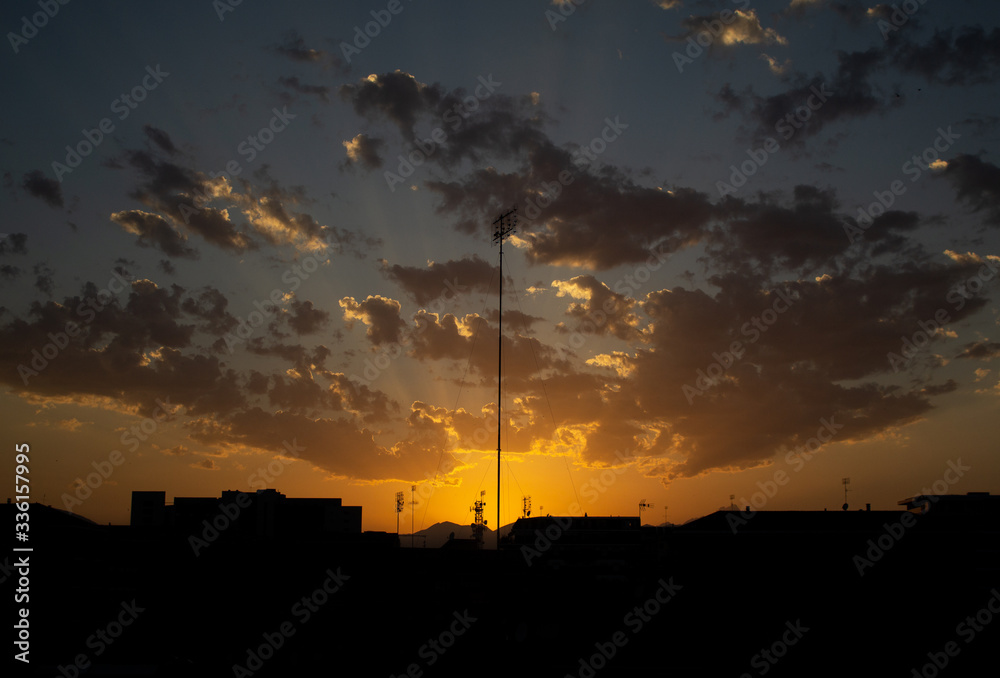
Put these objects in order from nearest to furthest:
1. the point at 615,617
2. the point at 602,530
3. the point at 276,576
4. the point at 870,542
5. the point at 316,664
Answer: the point at 316,664 < the point at 615,617 < the point at 276,576 < the point at 870,542 < the point at 602,530

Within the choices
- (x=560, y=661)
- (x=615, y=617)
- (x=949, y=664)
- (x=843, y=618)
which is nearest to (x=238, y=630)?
(x=560, y=661)

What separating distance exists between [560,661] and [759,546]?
85.3ft

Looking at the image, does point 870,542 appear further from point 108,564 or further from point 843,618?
point 108,564

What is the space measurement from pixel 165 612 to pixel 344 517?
6583 cm

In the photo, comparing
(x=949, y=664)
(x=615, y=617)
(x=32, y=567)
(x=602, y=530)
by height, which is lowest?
(x=949, y=664)

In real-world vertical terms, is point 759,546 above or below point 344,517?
below

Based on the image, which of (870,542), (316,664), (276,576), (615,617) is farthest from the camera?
(870,542)

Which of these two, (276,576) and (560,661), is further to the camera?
(276,576)

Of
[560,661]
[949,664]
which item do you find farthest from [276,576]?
[949,664]

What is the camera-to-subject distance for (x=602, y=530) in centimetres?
10088

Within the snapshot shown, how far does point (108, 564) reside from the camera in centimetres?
4159

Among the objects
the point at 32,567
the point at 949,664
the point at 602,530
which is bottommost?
the point at 949,664

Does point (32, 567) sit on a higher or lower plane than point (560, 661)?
higher

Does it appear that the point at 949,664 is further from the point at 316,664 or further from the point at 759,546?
the point at 316,664
